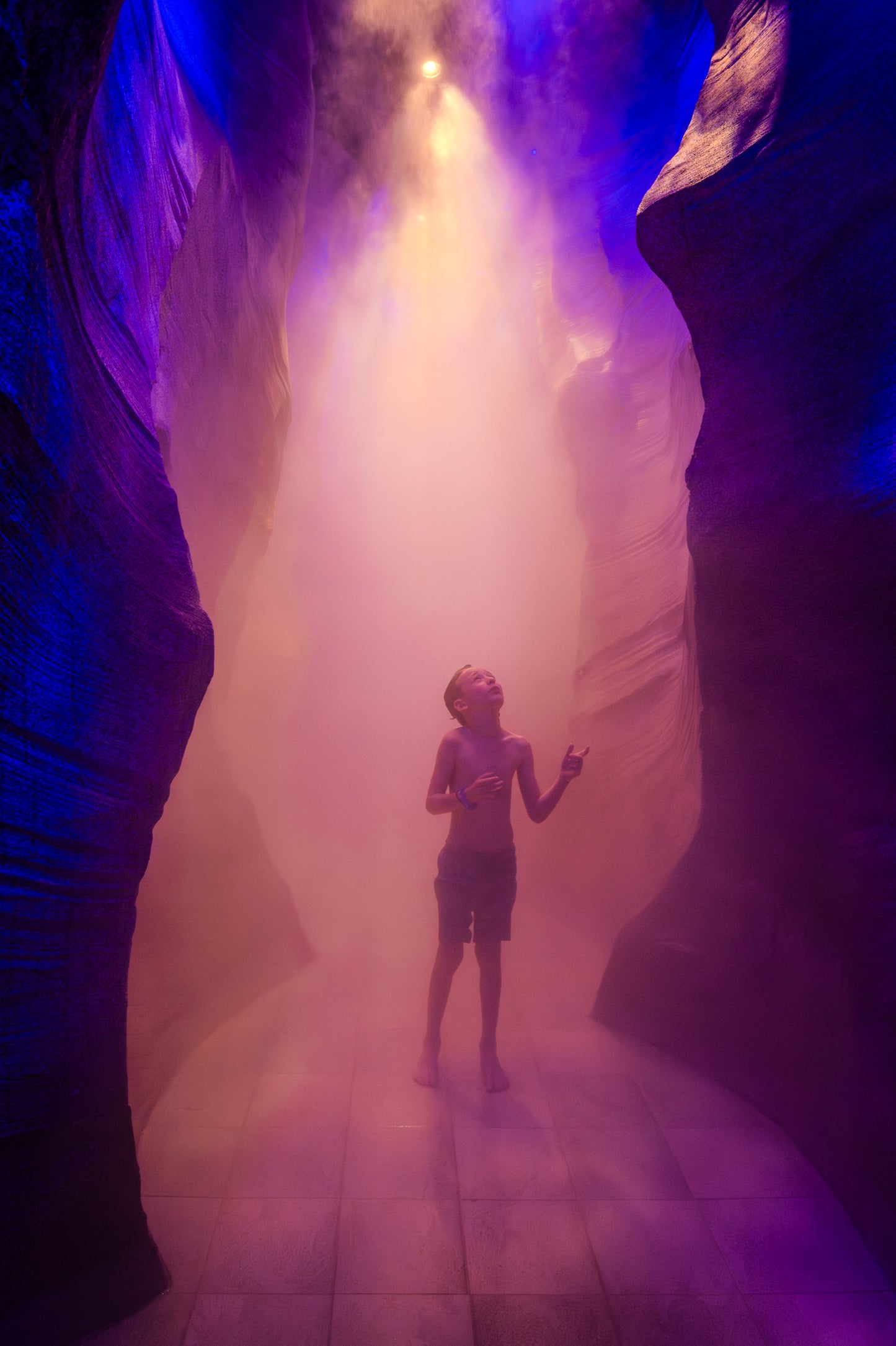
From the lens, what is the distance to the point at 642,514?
561cm

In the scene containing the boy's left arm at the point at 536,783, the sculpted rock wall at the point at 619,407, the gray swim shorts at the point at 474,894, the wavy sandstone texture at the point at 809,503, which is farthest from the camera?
the sculpted rock wall at the point at 619,407

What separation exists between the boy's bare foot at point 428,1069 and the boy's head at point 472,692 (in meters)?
1.56

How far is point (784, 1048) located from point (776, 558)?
79.1 inches

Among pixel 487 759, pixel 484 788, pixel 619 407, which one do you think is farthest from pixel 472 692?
pixel 619 407

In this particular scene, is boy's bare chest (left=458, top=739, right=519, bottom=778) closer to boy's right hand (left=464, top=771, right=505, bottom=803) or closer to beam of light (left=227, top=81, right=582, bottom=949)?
boy's right hand (left=464, top=771, right=505, bottom=803)

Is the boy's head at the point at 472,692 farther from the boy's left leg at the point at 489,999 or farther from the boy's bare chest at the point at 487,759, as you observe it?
the boy's left leg at the point at 489,999

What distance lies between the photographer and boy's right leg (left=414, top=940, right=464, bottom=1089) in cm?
313

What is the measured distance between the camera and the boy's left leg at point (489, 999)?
3098 mm

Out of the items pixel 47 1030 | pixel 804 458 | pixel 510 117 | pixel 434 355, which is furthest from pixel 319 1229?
pixel 434 355

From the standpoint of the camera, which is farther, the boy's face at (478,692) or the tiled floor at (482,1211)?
the boy's face at (478,692)

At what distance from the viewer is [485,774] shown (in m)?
3.13

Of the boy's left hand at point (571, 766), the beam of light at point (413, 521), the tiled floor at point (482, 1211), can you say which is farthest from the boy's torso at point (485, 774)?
the beam of light at point (413, 521)

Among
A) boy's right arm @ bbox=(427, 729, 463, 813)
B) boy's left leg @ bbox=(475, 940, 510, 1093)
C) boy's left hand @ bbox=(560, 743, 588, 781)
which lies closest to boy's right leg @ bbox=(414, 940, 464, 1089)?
boy's left leg @ bbox=(475, 940, 510, 1093)

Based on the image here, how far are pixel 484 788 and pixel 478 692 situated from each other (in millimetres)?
513
